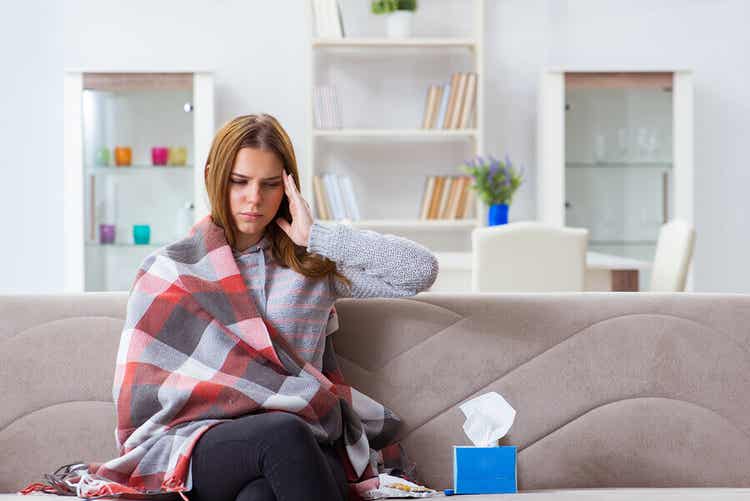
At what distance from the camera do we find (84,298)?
2.17m

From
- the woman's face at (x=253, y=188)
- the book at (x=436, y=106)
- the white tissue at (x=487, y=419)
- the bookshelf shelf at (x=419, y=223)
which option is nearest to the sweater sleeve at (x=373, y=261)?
the woman's face at (x=253, y=188)

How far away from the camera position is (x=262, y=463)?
1.71 m

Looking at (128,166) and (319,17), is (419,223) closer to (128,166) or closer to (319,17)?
(319,17)

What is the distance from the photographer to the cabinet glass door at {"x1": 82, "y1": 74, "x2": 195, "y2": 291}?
203 inches

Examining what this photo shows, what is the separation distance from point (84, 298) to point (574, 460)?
3.58ft

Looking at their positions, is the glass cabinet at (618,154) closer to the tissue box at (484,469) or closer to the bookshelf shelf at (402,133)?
the bookshelf shelf at (402,133)

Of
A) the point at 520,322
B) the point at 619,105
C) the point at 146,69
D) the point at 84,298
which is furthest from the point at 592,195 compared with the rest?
the point at 84,298

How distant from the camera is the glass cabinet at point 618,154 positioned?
516cm

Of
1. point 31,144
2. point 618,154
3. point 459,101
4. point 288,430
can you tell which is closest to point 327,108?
point 459,101

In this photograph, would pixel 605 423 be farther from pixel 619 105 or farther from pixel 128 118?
pixel 128 118

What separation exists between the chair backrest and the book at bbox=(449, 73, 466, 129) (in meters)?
1.35

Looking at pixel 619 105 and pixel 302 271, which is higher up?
pixel 619 105

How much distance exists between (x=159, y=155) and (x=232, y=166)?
10.8ft

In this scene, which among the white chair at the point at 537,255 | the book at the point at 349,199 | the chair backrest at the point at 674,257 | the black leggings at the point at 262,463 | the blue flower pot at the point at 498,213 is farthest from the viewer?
the book at the point at 349,199
